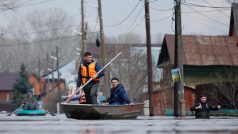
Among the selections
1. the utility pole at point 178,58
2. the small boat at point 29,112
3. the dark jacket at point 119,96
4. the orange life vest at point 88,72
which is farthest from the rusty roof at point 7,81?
the dark jacket at point 119,96

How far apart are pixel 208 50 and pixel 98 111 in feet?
125

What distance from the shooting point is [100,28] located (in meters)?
48.8

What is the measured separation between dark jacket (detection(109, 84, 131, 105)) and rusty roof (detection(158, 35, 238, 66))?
113 feet

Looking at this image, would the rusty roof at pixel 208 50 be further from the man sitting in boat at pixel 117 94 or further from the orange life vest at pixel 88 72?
the man sitting in boat at pixel 117 94

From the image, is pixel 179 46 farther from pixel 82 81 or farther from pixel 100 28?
pixel 100 28

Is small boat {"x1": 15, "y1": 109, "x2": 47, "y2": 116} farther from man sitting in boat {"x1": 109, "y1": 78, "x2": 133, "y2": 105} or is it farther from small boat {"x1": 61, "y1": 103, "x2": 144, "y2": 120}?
small boat {"x1": 61, "y1": 103, "x2": 144, "y2": 120}

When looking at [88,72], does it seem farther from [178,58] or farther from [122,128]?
[178,58]

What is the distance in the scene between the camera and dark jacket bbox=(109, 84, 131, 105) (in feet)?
69.2

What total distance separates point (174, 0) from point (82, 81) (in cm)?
1302

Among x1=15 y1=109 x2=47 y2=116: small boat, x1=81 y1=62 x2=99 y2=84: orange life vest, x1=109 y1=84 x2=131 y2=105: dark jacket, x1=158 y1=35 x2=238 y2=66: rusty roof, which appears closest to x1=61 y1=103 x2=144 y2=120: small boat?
x1=109 y1=84 x2=131 y2=105: dark jacket

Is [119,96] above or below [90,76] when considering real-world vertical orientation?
below

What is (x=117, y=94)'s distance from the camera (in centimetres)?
2122

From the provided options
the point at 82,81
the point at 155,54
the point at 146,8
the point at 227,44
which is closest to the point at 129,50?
the point at 155,54

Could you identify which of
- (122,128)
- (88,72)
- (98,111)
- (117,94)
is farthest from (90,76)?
(122,128)
